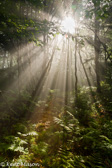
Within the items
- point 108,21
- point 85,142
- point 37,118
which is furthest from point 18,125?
point 108,21

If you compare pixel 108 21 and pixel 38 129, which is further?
pixel 108 21

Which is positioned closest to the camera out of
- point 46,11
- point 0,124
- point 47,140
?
point 47,140

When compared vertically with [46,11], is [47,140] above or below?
below

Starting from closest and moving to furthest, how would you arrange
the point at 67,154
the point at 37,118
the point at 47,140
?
the point at 67,154 → the point at 47,140 → the point at 37,118

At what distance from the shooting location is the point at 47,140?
4.01m

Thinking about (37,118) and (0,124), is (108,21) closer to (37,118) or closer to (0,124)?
(37,118)

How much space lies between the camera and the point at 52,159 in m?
3.03

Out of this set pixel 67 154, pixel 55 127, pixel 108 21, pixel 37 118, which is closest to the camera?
pixel 67 154

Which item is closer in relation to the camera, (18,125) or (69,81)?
(18,125)

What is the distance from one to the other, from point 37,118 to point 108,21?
1290 cm

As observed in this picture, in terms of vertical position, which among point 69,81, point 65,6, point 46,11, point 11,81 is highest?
point 65,6

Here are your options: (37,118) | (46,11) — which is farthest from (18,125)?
(46,11)

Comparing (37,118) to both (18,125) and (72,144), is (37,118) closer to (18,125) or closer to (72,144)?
(18,125)

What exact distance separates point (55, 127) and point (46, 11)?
9444 mm
